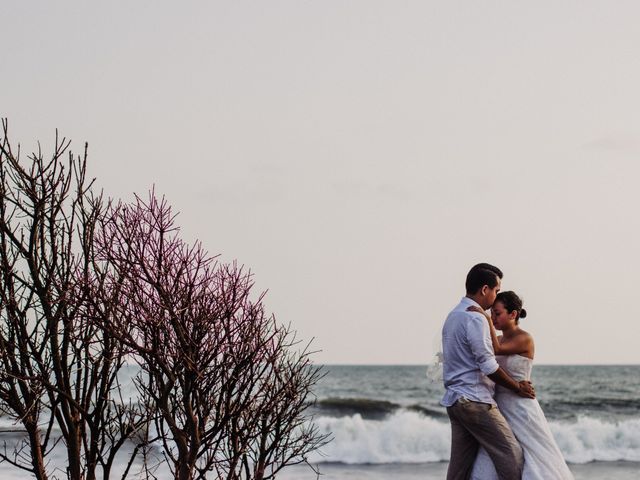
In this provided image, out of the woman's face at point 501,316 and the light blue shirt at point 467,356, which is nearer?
the light blue shirt at point 467,356

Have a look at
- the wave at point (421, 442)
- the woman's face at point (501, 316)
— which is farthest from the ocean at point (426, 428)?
the woman's face at point (501, 316)

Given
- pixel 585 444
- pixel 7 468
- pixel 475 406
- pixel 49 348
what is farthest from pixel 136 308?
pixel 585 444

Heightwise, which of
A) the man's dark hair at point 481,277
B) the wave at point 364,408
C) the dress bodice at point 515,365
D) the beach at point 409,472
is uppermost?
the man's dark hair at point 481,277

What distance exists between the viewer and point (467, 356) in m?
6.02

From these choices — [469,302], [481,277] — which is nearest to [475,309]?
[469,302]

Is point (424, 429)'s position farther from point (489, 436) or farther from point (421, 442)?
point (489, 436)

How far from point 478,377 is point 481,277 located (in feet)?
2.01

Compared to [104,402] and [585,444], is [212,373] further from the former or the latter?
[585,444]

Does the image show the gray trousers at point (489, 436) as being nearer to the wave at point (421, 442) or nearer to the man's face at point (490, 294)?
the man's face at point (490, 294)

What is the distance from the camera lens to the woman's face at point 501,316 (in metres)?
6.45

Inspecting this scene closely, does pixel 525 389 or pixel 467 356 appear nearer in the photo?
pixel 467 356

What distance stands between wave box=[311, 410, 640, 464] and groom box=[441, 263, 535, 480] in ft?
50.9

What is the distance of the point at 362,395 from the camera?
40375mm

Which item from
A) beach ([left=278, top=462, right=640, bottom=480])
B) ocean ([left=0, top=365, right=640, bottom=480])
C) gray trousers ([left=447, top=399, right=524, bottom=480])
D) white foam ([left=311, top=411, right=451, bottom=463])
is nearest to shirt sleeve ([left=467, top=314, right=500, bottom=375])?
gray trousers ([left=447, top=399, right=524, bottom=480])
